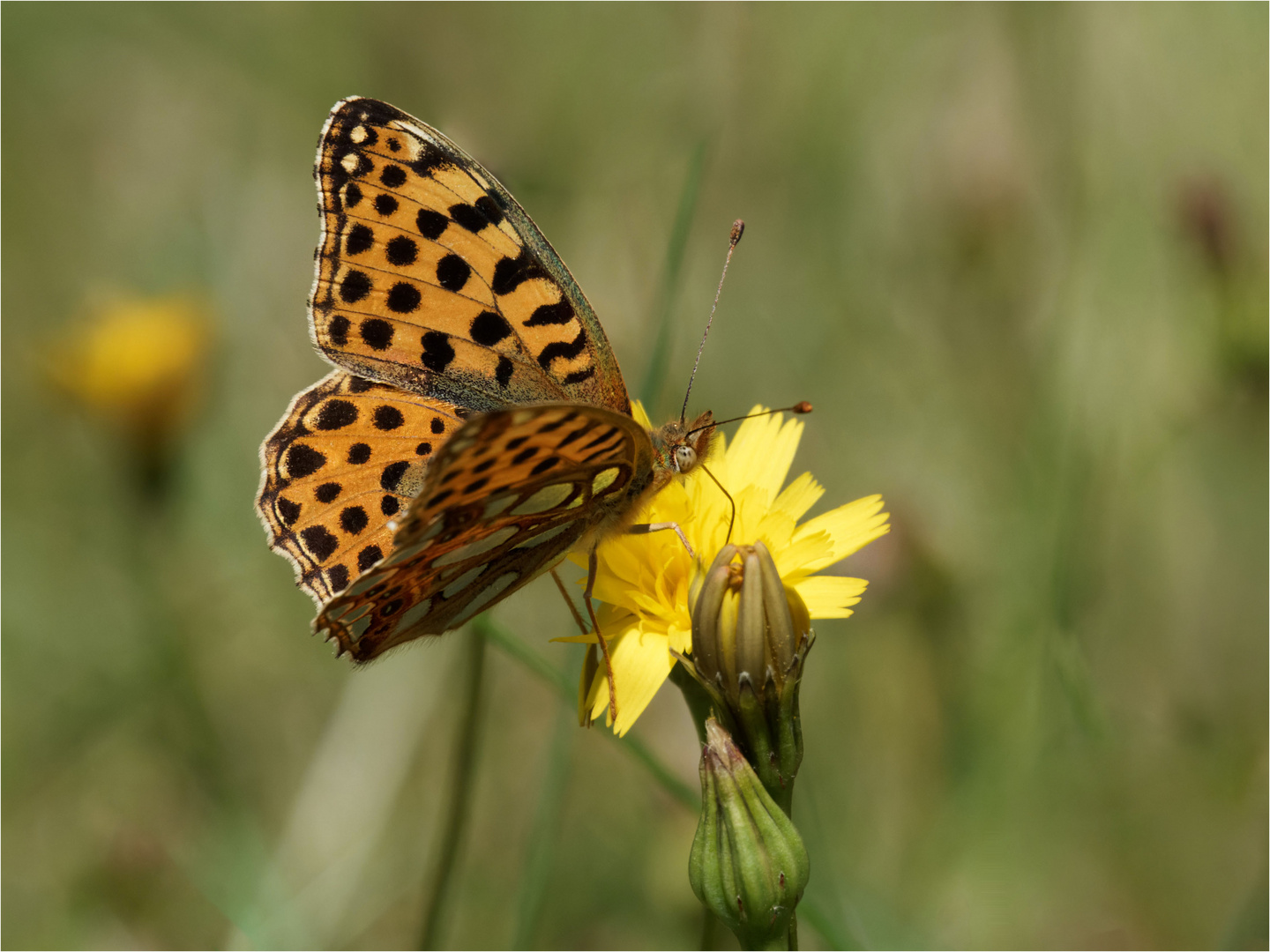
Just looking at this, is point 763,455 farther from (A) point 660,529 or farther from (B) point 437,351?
(B) point 437,351

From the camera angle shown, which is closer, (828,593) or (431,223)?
(828,593)

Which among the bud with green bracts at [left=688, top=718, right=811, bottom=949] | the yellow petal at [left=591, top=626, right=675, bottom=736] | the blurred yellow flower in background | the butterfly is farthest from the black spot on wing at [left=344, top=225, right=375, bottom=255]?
the blurred yellow flower in background

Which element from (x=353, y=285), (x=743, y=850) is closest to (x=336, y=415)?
(x=353, y=285)

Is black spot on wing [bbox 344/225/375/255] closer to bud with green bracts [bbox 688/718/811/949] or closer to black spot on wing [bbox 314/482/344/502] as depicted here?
black spot on wing [bbox 314/482/344/502]

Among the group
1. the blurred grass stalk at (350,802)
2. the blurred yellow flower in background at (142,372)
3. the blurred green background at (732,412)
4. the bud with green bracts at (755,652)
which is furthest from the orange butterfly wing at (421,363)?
the blurred yellow flower in background at (142,372)

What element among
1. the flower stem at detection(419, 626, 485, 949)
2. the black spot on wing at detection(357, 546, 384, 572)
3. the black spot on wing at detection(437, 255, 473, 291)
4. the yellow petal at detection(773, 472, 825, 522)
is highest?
the black spot on wing at detection(437, 255, 473, 291)

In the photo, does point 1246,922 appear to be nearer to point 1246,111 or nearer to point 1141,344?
point 1141,344

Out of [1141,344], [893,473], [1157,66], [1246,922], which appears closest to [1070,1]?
[1157,66]
